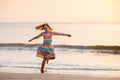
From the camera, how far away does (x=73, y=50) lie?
74.0 inches

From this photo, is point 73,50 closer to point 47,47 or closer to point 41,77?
point 47,47

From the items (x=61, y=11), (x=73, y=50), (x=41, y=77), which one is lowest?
(x=41, y=77)

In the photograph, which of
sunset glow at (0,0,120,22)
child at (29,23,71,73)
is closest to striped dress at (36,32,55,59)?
child at (29,23,71,73)

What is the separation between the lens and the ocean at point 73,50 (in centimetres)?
183

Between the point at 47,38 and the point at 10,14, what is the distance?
0.34 m

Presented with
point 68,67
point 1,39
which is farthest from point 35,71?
point 1,39

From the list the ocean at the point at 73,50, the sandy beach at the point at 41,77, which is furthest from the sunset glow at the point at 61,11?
the sandy beach at the point at 41,77

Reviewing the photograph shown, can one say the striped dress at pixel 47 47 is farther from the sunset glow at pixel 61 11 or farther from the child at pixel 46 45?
the sunset glow at pixel 61 11

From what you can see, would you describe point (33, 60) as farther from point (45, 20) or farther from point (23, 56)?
point (45, 20)

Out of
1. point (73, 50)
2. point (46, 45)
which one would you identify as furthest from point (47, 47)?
point (73, 50)

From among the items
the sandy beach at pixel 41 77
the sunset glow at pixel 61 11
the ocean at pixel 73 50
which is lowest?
the sandy beach at pixel 41 77

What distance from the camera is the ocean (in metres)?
1.83

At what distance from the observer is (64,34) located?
6.10ft

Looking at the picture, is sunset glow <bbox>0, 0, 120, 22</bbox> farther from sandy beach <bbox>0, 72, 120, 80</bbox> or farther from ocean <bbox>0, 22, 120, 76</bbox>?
sandy beach <bbox>0, 72, 120, 80</bbox>
